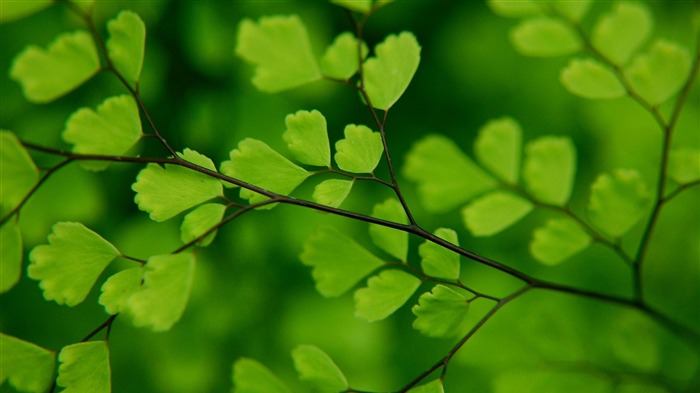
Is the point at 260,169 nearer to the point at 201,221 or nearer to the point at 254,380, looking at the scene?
the point at 201,221

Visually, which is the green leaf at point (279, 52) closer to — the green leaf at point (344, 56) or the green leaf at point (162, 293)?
the green leaf at point (344, 56)

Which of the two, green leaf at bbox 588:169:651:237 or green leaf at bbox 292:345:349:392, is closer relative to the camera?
green leaf at bbox 292:345:349:392

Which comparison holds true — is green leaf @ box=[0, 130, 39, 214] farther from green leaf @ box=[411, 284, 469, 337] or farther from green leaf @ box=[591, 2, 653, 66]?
green leaf @ box=[591, 2, 653, 66]

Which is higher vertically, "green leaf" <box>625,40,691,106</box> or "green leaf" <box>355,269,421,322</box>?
"green leaf" <box>625,40,691,106</box>

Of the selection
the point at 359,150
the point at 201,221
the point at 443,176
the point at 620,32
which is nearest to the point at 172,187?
the point at 201,221

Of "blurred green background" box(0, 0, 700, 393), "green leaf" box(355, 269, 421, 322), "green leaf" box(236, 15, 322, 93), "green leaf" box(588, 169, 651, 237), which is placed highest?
"green leaf" box(236, 15, 322, 93)

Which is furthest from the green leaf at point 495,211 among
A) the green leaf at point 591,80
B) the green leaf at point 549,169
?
the green leaf at point 591,80

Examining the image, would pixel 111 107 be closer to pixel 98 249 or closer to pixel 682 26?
pixel 98 249

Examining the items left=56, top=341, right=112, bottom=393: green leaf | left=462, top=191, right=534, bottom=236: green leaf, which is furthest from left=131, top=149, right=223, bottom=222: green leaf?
left=462, top=191, right=534, bottom=236: green leaf
